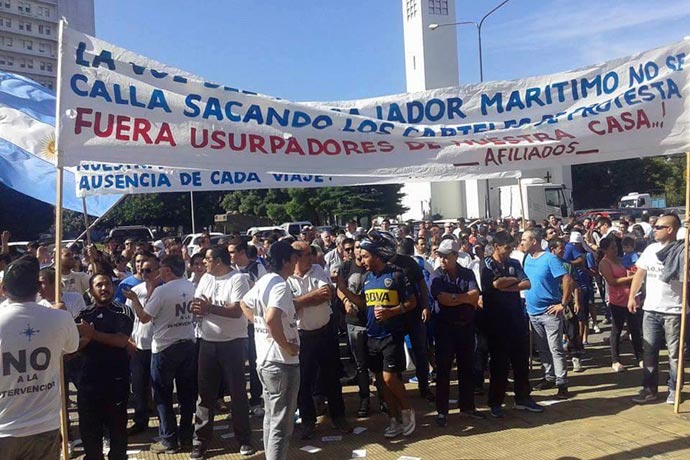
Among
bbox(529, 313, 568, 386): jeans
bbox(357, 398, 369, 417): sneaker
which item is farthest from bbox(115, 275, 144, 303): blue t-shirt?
bbox(529, 313, 568, 386): jeans

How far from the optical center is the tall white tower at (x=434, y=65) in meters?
55.6

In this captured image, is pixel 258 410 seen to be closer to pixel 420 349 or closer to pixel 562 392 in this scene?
pixel 420 349

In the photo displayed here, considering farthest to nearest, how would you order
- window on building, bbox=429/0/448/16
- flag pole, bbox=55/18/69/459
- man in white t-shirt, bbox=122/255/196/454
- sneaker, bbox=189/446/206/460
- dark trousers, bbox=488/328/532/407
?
window on building, bbox=429/0/448/16
dark trousers, bbox=488/328/532/407
man in white t-shirt, bbox=122/255/196/454
sneaker, bbox=189/446/206/460
flag pole, bbox=55/18/69/459

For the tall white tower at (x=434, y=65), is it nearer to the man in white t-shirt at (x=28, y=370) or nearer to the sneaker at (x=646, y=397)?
the sneaker at (x=646, y=397)

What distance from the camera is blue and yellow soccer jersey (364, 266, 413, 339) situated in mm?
5727

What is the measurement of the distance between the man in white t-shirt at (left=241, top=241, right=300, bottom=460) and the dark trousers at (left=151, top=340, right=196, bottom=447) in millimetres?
1375

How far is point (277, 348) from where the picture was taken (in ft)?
14.8

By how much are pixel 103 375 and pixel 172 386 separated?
Answer: 99 cm

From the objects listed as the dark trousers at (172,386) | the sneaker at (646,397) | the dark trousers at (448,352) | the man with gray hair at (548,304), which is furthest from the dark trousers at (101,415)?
the sneaker at (646,397)

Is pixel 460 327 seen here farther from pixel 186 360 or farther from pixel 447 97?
pixel 186 360

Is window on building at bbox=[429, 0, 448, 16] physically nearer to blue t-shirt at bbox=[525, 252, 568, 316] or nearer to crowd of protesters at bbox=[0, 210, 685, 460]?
blue t-shirt at bbox=[525, 252, 568, 316]

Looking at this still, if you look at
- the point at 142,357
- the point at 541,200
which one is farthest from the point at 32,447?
the point at 541,200

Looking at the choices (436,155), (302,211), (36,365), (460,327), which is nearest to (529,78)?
(436,155)

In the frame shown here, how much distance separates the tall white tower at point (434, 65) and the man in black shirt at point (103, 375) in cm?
5120
